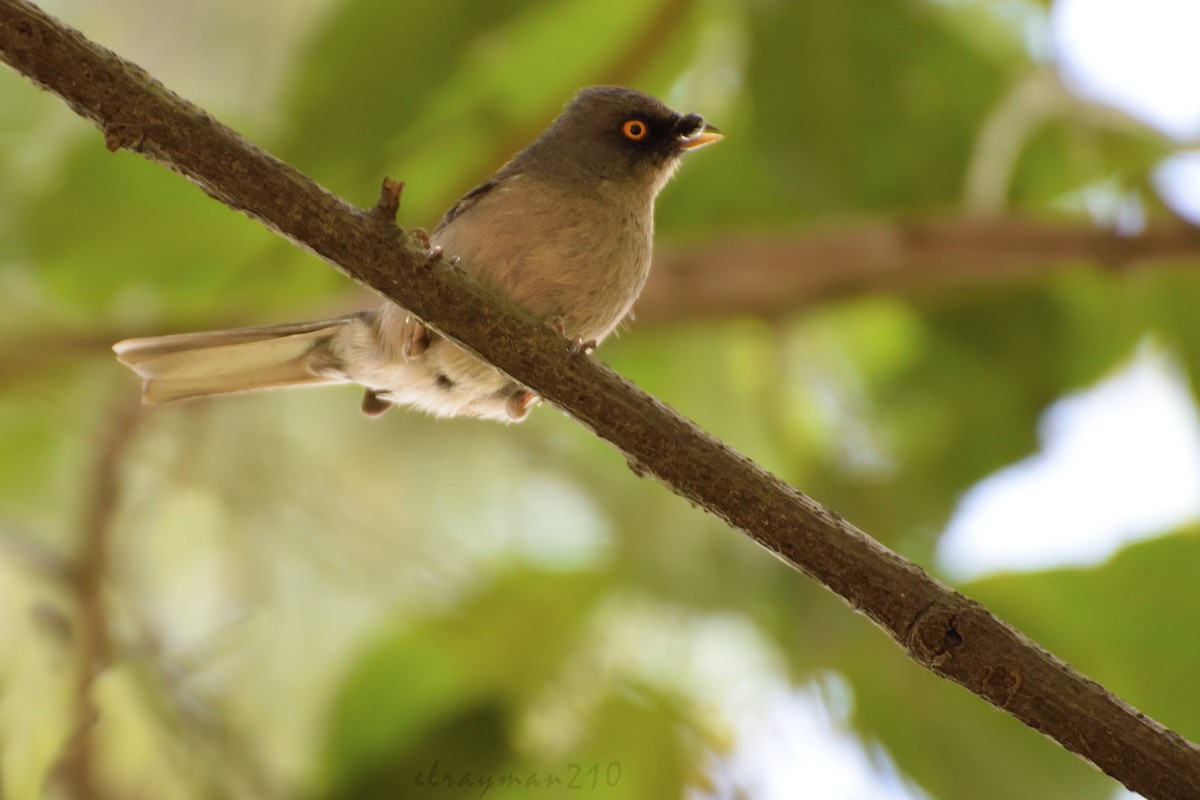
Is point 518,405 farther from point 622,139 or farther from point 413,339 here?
point 622,139

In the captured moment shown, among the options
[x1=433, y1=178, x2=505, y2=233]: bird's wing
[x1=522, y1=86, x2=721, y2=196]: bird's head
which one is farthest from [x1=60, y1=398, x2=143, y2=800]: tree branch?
[x1=522, y1=86, x2=721, y2=196]: bird's head

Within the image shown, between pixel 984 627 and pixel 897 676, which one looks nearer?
pixel 984 627

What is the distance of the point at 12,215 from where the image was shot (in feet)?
18.9

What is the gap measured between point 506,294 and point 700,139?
1.16m

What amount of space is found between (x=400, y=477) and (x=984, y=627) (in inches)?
198

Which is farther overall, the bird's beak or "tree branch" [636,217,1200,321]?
"tree branch" [636,217,1200,321]

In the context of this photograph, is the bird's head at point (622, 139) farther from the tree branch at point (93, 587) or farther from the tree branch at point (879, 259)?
the tree branch at point (93, 587)

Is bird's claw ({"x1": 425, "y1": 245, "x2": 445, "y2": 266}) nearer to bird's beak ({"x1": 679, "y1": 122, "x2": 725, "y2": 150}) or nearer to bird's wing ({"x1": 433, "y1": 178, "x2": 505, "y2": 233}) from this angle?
bird's wing ({"x1": 433, "y1": 178, "x2": 505, "y2": 233})

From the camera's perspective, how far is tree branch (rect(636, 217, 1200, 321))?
509 centimetres

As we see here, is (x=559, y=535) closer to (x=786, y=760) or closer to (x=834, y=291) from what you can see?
(x=834, y=291)

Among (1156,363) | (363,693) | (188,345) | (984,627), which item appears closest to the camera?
(984,627)

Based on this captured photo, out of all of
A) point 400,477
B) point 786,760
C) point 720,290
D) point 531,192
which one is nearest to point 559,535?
point 400,477

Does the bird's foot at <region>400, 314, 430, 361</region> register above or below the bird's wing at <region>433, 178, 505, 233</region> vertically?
below

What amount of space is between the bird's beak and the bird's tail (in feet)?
4.23
